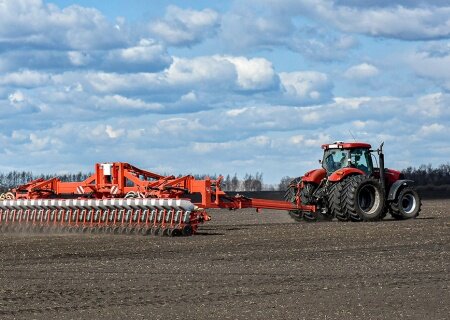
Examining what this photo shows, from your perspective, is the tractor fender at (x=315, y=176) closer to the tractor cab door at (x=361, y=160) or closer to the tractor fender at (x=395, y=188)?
the tractor cab door at (x=361, y=160)

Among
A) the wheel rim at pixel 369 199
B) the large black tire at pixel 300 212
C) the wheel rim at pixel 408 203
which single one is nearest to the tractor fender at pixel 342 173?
the wheel rim at pixel 369 199

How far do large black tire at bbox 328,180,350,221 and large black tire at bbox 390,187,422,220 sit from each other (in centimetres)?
193

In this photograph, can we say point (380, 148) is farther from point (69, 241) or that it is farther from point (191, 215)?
point (69, 241)

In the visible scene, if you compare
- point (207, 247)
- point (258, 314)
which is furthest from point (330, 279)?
point (207, 247)

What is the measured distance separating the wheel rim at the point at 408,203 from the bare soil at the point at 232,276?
5.50m

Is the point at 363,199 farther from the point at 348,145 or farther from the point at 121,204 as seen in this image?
the point at 121,204

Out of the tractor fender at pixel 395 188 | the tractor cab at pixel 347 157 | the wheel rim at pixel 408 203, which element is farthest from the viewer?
the wheel rim at pixel 408 203

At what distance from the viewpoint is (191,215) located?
22516mm

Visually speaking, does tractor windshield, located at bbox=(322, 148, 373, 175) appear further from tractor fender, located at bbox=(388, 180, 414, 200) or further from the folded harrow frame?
the folded harrow frame

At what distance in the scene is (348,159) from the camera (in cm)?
2686

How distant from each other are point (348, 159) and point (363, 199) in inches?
45.9

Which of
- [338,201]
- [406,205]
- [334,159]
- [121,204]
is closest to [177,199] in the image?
[121,204]

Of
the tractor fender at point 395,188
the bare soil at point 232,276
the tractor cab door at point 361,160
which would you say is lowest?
the bare soil at point 232,276

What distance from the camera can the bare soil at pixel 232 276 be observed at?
11062 mm
